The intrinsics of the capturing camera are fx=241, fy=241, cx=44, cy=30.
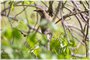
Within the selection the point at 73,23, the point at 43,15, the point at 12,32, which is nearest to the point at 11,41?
the point at 12,32

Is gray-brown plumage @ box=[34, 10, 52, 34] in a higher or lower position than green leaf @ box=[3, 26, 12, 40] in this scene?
higher

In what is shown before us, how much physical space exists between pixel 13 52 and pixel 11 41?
3 cm

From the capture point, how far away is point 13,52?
0.48 metres

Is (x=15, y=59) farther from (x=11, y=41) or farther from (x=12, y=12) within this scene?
(x=12, y=12)

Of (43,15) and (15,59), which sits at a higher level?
(43,15)

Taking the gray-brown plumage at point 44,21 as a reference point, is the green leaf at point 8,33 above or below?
below

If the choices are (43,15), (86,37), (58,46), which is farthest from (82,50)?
(43,15)

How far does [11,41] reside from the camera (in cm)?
50

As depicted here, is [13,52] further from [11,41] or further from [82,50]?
[82,50]

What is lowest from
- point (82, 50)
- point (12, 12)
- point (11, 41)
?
point (82, 50)

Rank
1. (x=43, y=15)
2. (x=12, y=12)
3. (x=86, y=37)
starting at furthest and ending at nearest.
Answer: (x=12, y=12), (x=86, y=37), (x=43, y=15)

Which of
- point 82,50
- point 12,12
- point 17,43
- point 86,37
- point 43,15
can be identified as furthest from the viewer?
point 12,12

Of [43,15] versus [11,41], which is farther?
[43,15]

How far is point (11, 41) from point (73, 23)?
0.94 meters
